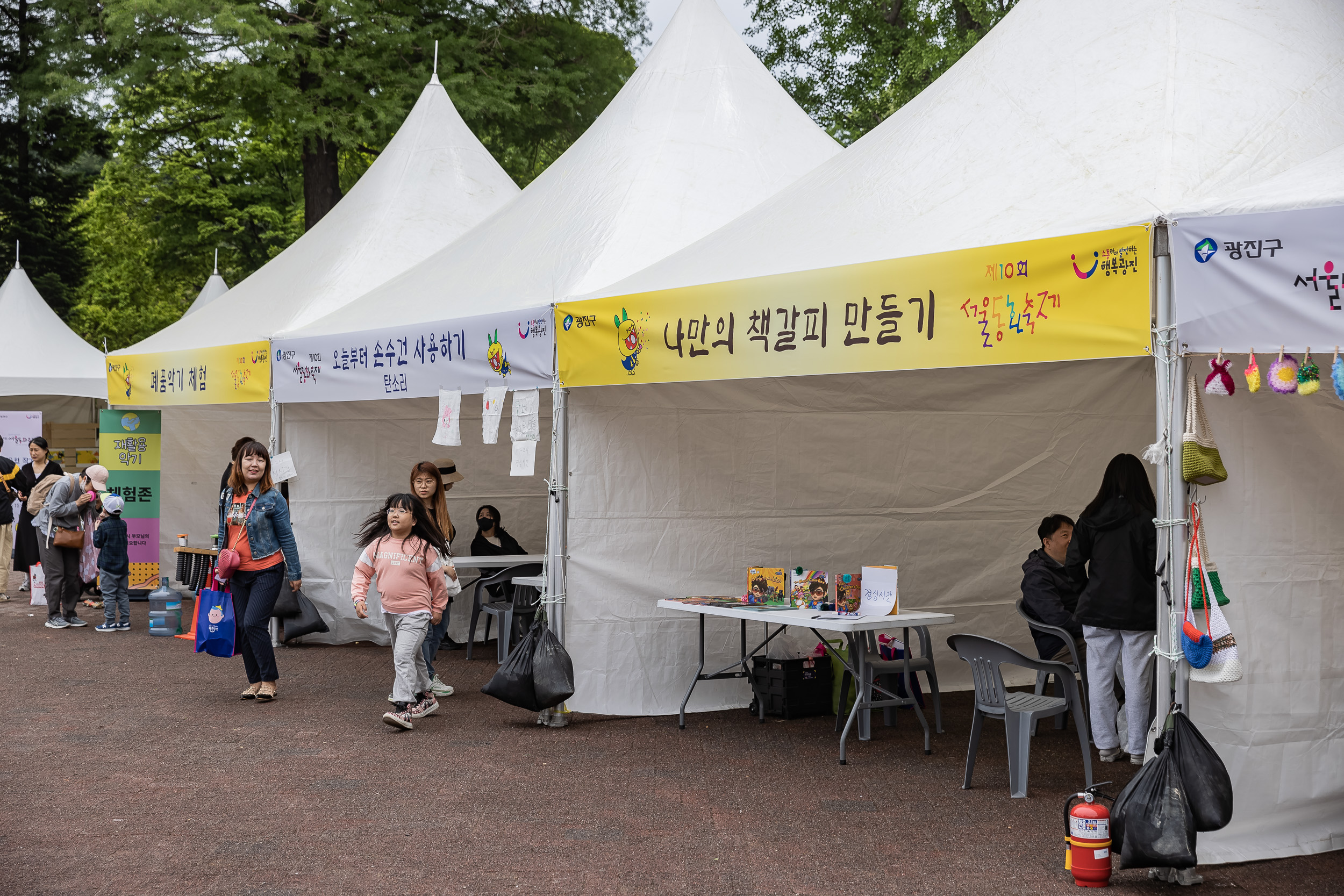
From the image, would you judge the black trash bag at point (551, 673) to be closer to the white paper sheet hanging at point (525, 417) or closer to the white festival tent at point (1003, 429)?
the white festival tent at point (1003, 429)

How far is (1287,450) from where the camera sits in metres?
4.54

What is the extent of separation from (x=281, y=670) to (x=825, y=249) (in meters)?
5.16

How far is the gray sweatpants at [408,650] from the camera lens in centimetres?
693

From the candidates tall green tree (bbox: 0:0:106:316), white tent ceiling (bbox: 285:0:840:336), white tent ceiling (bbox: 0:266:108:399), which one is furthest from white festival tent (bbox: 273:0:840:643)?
tall green tree (bbox: 0:0:106:316)

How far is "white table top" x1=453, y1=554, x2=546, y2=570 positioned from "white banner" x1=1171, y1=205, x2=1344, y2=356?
18.3 feet

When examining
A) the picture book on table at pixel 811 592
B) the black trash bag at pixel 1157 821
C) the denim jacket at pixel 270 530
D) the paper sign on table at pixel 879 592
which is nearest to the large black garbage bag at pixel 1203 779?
the black trash bag at pixel 1157 821

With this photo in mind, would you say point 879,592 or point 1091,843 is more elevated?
point 879,592

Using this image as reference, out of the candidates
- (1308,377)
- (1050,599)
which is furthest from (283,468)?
(1308,377)

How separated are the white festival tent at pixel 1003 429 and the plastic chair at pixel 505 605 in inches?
55.0

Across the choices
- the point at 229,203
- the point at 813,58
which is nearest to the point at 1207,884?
the point at 813,58

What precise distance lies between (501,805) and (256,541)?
270 cm

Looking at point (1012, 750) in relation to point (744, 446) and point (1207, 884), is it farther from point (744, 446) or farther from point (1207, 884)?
point (744, 446)

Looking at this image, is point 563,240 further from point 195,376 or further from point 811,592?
point 195,376

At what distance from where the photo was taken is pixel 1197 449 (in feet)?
13.9
